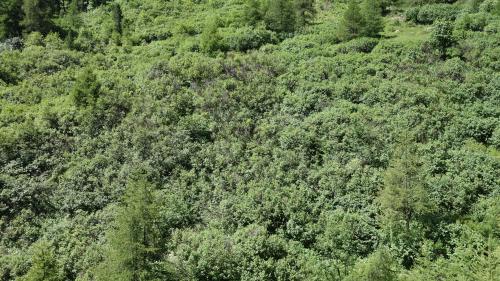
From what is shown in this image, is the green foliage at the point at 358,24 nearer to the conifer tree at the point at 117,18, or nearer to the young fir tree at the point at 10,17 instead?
the conifer tree at the point at 117,18

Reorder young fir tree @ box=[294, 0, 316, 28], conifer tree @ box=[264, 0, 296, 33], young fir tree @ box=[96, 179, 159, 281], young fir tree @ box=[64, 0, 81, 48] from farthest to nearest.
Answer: young fir tree @ box=[64, 0, 81, 48] → young fir tree @ box=[294, 0, 316, 28] → conifer tree @ box=[264, 0, 296, 33] → young fir tree @ box=[96, 179, 159, 281]

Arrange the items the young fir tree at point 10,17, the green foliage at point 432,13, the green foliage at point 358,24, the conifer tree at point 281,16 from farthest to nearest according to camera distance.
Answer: the conifer tree at point 281,16 < the green foliage at point 432,13 < the young fir tree at point 10,17 < the green foliage at point 358,24

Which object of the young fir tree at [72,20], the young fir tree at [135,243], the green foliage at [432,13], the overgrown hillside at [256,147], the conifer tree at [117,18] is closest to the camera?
the young fir tree at [135,243]

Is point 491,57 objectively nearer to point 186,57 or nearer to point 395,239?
point 395,239

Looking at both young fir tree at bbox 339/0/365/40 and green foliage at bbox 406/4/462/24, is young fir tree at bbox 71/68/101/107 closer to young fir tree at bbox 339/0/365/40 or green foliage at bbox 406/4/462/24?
young fir tree at bbox 339/0/365/40

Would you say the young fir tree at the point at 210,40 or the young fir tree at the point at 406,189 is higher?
the young fir tree at the point at 210,40

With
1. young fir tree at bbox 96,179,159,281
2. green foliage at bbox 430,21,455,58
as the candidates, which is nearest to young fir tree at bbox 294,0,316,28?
green foliage at bbox 430,21,455,58

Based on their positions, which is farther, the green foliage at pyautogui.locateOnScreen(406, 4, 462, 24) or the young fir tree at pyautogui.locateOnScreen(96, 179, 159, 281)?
the green foliage at pyautogui.locateOnScreen(406, 4, 462, 24)

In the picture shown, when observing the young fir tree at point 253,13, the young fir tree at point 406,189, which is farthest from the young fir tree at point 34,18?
the young fir tree at point 406,189
